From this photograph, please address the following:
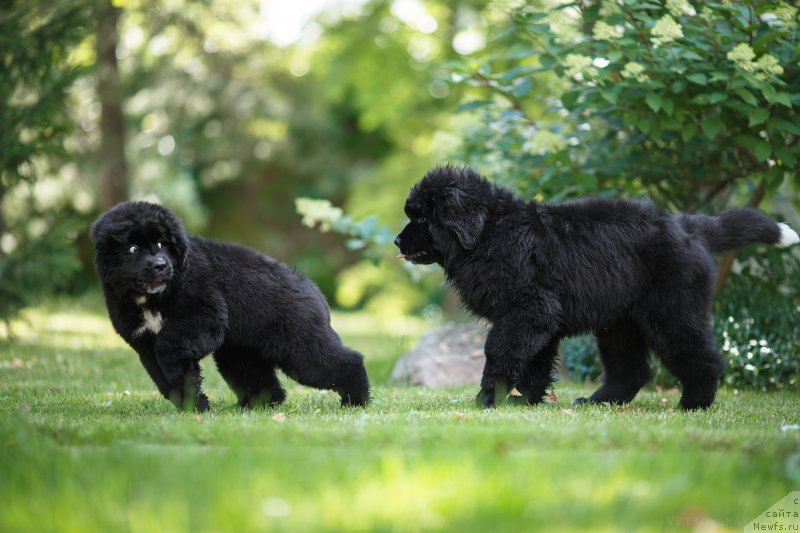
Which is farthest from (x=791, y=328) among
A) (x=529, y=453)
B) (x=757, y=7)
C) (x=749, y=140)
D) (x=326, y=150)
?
(x=326, y=150)

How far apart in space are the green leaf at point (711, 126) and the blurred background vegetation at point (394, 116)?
0.02 metres

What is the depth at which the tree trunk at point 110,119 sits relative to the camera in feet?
49.0

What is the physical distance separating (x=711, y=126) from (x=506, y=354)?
271 centimetres

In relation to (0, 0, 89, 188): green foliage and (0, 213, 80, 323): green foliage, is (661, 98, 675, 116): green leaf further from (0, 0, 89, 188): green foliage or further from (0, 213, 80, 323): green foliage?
(0, 213, 80, 323): green foliage

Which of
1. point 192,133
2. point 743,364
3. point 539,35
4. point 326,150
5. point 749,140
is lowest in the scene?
point 326,150

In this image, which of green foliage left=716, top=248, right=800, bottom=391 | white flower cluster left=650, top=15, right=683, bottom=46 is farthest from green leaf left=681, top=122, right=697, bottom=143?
green foliage left=716, top=248, right=800, bottom=391

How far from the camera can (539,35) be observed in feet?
23.4

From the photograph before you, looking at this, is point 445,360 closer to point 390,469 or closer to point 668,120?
point 668,120

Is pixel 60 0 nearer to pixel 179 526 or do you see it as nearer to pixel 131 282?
pixel 131 282

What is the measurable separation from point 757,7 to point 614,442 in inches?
155

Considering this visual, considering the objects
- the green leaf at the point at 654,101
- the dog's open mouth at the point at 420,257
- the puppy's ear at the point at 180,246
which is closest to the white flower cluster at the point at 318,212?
the dog's open mouth at the point at 420,257

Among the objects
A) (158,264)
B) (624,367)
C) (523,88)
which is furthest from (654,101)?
(158,264)

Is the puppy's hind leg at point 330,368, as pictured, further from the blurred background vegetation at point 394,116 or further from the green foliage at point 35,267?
the green foliage at point 35,267

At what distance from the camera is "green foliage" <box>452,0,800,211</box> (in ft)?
21.1
